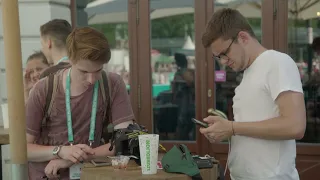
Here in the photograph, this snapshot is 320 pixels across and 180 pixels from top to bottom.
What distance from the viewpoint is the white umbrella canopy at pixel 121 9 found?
19.7 ft

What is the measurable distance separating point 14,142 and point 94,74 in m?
0.83

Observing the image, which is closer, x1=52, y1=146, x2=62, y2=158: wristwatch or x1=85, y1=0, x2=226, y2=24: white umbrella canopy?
x1=52, y1=146, x2=62, y2=158: wristwatch

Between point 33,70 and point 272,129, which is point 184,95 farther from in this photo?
point 272,129

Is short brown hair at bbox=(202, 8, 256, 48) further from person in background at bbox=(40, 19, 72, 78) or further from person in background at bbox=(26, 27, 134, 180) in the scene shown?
person in background at bbox=(40, 19, 72, 78)

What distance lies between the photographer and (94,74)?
9.64 feet

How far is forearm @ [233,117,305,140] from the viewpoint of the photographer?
2484 mm

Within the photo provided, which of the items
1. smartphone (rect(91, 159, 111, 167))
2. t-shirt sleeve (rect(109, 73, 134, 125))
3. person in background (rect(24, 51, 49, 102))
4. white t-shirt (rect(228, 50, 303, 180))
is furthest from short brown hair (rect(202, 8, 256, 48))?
person in background (rect(24, 51, 49, 102))

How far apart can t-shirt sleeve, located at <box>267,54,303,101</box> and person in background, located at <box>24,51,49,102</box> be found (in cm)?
254

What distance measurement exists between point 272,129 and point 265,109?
12 centimetres

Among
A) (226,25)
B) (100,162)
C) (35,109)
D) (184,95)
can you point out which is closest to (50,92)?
(35,109)

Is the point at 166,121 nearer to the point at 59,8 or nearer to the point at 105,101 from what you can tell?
the point at 59,8

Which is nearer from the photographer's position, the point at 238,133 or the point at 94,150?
the point at 238,133

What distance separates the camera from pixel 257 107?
8.59ft

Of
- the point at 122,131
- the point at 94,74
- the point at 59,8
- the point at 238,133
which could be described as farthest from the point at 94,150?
the point at 59,8
